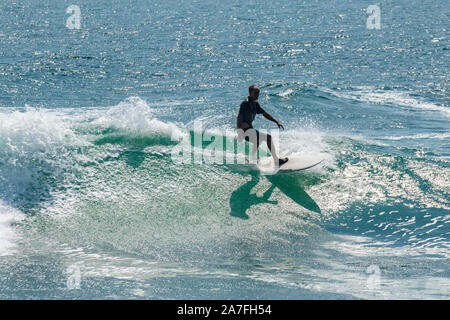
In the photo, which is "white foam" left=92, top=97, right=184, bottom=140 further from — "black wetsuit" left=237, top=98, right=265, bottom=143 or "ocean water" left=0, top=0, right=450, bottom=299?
"black wetsuit" left=237, top=98, right=265, bottom=143

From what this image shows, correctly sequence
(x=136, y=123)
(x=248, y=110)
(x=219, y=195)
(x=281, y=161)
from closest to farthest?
(x=248, y=110), (x=219, y=195), (x=281, y=161), (x=136, y=123)

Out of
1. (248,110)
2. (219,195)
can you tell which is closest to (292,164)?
(248,110)

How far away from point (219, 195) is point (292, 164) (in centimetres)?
180

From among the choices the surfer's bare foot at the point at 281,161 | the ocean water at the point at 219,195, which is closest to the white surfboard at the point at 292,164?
the surfer's bare foot at the point at 281,161

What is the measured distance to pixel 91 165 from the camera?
1134 cm

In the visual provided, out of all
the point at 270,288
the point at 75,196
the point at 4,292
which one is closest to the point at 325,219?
the point at 270,288

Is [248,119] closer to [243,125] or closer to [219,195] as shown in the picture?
[243,125]

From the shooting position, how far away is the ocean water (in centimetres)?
789

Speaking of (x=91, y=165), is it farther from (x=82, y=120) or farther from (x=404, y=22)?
(x=404, y=22)

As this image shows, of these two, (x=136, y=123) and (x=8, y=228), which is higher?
(x=136, y=123)

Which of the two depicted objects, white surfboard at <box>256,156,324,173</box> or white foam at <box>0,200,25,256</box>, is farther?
white surfboard at <box>256,156,324,173</box>

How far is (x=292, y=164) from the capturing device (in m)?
11.4

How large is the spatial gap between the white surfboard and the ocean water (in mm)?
221

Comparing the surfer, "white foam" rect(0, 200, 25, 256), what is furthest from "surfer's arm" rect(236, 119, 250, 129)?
"white foam" rect(0, 200, 25, 256)
